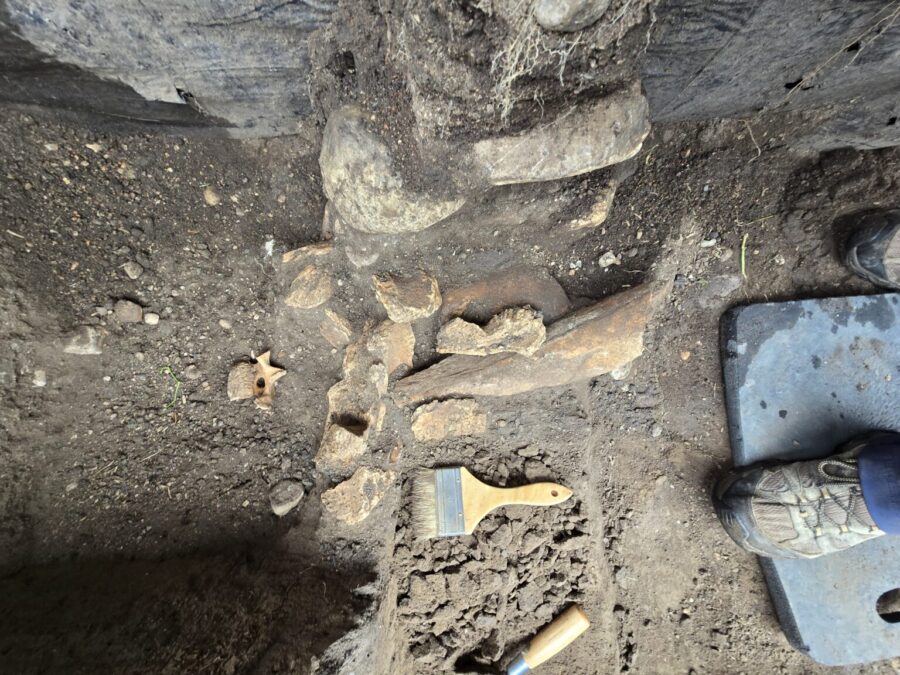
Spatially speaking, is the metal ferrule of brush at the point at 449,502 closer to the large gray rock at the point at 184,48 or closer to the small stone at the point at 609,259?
the small stone at the point at 609,259

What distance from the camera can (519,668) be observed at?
1.81 m

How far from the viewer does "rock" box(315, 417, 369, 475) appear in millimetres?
1747

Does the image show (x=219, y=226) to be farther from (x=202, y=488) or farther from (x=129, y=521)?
(x=129, y=521)

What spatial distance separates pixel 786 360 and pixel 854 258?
449mm

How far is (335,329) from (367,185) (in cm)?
66

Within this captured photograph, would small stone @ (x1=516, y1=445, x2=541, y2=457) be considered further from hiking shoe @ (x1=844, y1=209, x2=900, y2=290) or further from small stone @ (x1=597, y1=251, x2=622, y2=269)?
hiking shoe @ (x1=844, y1=209, x2=900, y2=290)

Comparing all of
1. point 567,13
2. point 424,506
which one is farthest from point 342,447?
point 567,13

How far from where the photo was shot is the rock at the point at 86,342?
62.5 inches

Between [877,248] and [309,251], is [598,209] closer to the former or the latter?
[877,248]

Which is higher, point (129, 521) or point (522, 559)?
point (129, 521)

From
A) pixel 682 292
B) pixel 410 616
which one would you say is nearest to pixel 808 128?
pixel 682 292

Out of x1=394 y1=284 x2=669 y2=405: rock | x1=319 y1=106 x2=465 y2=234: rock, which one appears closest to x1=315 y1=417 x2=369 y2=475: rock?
x1=394 y1=284 x2=669 y2=405: rock

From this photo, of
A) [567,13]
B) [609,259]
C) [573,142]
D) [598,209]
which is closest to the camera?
[567,13]

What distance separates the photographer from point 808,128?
1.75 metres
